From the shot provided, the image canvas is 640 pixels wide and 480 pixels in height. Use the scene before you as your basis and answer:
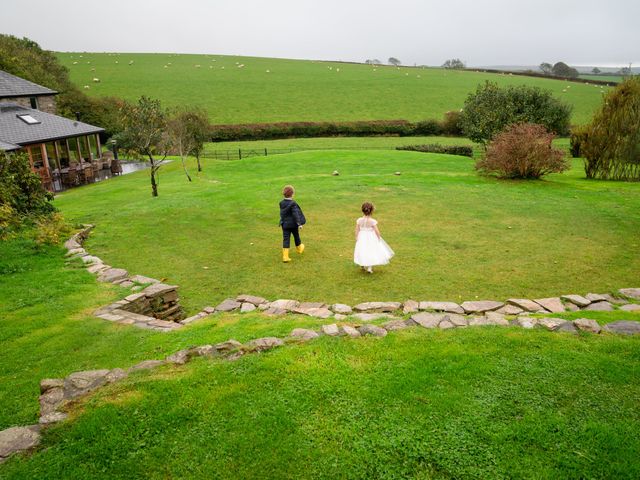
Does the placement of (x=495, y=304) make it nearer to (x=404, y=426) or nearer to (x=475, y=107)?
(x=404, y=426)

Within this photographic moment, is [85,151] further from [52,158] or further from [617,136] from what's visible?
[617,136]

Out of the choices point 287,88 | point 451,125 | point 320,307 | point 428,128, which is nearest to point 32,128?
point 320,307

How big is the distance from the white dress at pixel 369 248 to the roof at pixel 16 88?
34076 millimetres

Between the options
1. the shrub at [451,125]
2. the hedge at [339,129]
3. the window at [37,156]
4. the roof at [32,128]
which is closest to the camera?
the roof at [32,128]

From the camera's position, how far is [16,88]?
33719mm

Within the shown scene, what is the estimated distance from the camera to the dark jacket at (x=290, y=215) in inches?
459

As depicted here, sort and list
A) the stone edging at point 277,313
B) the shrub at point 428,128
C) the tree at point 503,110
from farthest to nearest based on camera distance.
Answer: the shrub at point 428,128, the tree at point 503,110, the stone edging at point 277,313

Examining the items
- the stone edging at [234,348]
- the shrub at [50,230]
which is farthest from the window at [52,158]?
the stone edging at [234,348]

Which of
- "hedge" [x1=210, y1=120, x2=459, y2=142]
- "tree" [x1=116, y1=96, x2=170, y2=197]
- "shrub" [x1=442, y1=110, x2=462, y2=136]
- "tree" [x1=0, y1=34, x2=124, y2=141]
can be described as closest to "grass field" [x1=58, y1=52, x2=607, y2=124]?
"hedge" [x1=210, y1=120, x2=459, y2=142]

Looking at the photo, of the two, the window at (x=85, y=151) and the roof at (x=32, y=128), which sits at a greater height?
the roof at (x=32, y=128)

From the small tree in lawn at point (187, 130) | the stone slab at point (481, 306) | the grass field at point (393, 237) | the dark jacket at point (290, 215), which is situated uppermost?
the small tree in lawn at point (187, 130)

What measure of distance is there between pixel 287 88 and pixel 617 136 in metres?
55.2

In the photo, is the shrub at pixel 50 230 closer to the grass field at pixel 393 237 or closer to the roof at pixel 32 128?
the grass field at pixel 393 237

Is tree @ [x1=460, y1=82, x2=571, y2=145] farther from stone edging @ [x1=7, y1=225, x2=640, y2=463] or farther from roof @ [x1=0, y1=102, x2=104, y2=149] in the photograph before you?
roof @ [x1=0, y1=102, x2=104, y2=149]
